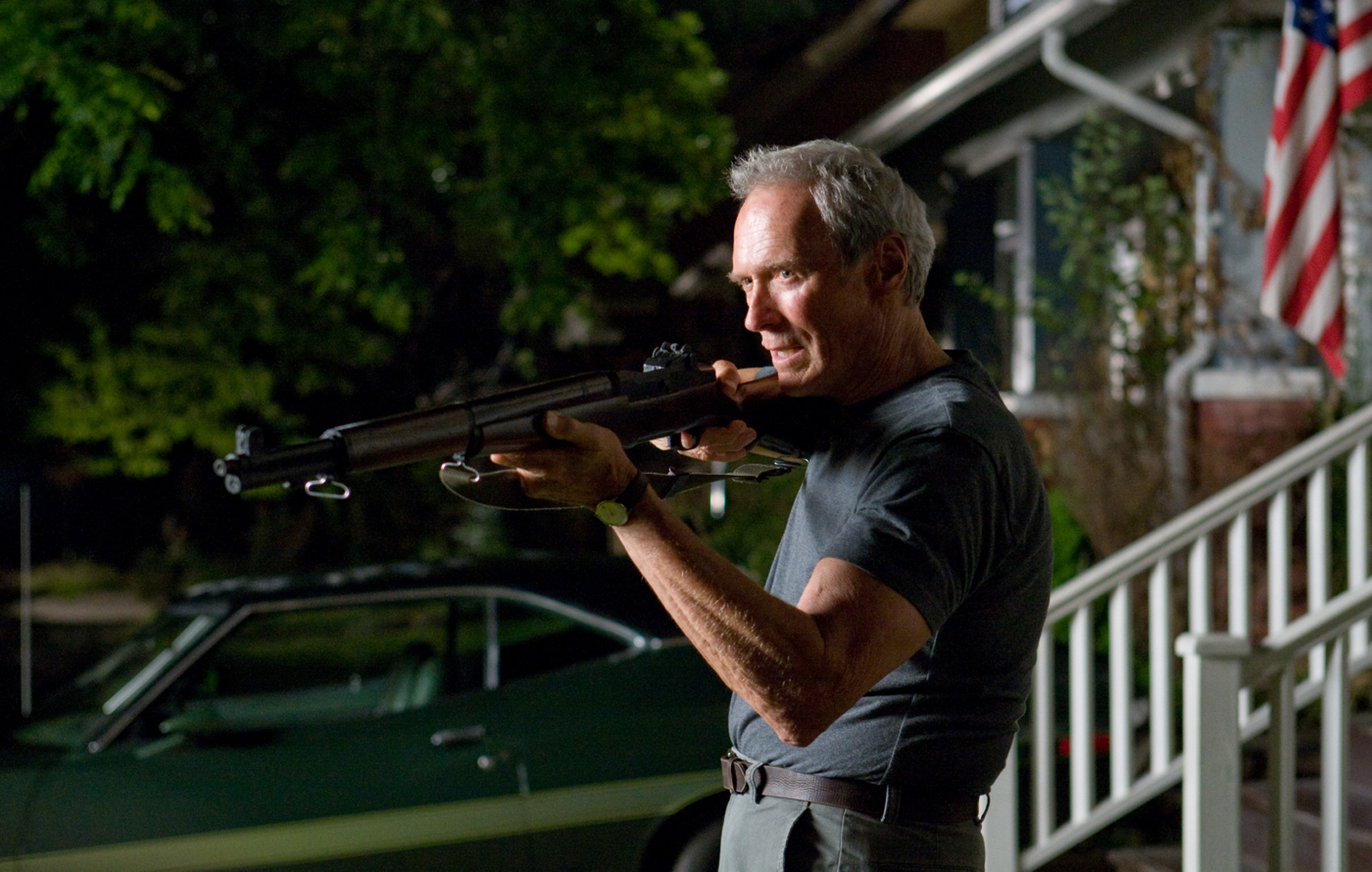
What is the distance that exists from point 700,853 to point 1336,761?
1.84 m

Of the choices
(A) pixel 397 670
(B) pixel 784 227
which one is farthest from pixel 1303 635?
(A) pixel 397 670

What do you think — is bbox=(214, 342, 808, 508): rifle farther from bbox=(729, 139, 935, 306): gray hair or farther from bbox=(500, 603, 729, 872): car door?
bbox=(500, 603, 729, 872): car door

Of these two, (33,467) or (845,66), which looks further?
(845,66)

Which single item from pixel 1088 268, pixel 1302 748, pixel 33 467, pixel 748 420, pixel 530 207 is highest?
pixel 530 207

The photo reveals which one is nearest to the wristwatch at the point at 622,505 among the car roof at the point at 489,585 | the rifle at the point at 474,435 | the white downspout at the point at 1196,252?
the rifle at the point at 474,435

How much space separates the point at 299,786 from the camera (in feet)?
12.9

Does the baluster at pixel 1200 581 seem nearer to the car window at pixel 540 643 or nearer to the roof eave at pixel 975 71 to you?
the car window at pixel 540 643

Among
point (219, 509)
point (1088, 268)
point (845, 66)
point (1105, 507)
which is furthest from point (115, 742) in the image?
point (845, 66)

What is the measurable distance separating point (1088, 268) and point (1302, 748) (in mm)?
2695

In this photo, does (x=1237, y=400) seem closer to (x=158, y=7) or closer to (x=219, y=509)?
(x=158, y=7)

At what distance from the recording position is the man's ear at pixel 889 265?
177 centimetres

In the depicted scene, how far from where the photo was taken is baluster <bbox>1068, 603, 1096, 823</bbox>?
4.30 m

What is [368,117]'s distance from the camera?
25.3 feet

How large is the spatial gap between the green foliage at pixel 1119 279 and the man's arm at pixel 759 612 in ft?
18.0
